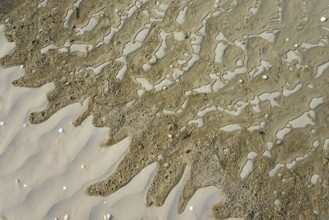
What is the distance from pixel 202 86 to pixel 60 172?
124cm

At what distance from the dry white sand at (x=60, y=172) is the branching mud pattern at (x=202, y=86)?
6 centimetres

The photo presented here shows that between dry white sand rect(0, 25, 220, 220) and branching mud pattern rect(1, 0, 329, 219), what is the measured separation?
0.06 metres

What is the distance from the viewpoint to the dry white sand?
286cm

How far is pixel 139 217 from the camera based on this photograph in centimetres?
283

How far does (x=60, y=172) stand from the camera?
2.98 m

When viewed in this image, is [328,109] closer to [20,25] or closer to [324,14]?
[324,14]

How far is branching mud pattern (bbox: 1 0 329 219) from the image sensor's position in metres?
2.89

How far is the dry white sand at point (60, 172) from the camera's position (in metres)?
2.86

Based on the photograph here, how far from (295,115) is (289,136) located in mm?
177

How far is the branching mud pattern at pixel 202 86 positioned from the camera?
2.89m

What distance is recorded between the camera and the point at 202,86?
3.18 meters

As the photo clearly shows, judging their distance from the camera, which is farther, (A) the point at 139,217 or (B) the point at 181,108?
(B) the point at 181,108

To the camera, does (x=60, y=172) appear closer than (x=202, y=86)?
Yes

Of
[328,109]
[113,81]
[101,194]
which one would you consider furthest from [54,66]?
[328,109]
